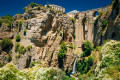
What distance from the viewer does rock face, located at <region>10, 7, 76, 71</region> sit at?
22.2 m

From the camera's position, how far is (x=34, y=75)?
221 inches

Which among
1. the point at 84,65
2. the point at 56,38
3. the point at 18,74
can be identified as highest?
the point at 56,38

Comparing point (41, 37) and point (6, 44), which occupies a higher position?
point (41, 37)

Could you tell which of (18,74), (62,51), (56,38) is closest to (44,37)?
(56,38)

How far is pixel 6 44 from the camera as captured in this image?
78.4 feet

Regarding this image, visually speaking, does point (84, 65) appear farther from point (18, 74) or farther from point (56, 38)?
point (18, 74)

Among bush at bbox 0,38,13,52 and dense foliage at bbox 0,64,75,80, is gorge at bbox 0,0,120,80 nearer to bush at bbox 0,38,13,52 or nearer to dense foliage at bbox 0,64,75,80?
bush at bbox 0,38,13,52

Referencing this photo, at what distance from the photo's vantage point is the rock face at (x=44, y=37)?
22203 mm

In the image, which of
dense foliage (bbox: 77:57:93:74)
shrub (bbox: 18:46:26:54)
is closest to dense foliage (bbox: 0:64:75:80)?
dense foliage (bbox: 77:57:93:74)

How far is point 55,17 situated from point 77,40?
9759 mm

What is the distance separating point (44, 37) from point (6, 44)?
10.3 m

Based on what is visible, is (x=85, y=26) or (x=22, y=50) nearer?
(x=22, y=50)

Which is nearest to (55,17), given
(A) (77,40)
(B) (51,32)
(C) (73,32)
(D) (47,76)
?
(B) (51,32)

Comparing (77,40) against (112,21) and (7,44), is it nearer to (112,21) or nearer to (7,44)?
(112,21)
